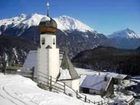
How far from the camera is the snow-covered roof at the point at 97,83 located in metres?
51.9

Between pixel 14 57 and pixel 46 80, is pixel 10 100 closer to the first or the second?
pixel 46 80

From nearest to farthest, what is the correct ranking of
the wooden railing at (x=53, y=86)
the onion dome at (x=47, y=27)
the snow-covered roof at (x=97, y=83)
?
1. the wooden railing at (x=53, y=86)
2. the onion dome at (x=47, y=27)
3. the snow-covered roof at (x=97, y=83)

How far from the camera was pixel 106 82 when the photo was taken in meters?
52.8

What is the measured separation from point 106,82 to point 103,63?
117 metres

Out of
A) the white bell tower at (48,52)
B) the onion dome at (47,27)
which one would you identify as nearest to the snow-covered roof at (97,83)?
the white bell tower at (48,52)

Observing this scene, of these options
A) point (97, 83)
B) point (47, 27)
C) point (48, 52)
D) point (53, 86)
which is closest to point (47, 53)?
point (48, 52)

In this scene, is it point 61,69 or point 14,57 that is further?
point 14,57

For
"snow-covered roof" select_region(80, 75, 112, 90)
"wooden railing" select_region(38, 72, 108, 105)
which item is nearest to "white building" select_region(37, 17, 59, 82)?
"wooden railing" select_region(38, 72, 108, 105)

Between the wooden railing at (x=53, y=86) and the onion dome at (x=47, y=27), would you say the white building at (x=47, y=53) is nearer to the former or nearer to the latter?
the onion dome at (x=47, y=27)

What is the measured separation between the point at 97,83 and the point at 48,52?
76.2ft

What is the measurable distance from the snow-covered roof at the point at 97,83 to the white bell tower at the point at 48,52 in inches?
791

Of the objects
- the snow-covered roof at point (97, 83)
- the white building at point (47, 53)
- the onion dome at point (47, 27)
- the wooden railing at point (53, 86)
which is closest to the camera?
the wooden railing at point (53, 86)

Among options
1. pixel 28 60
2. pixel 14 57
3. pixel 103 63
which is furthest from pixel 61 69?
pixel 103 63

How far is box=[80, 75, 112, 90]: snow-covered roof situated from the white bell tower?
2010cm
